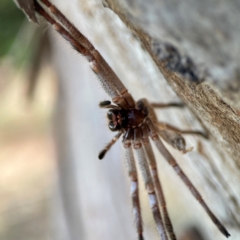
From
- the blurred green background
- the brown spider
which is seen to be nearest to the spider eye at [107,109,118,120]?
the brown spider

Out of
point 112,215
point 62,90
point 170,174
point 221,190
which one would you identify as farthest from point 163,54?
point 62,90

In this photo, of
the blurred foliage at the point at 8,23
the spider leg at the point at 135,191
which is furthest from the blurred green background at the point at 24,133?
the spider leg at the point at 135,191

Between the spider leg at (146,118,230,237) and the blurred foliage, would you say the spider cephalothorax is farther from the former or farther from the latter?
the blurred foliage

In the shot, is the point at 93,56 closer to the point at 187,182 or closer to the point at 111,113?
the point at 111,113

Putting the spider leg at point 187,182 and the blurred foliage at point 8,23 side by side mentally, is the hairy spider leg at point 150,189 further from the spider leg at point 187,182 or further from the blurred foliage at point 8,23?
the blurred foliage at point 8,23

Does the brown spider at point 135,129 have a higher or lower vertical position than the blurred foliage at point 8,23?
lower

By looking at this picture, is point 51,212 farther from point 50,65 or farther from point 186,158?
point 186,158
